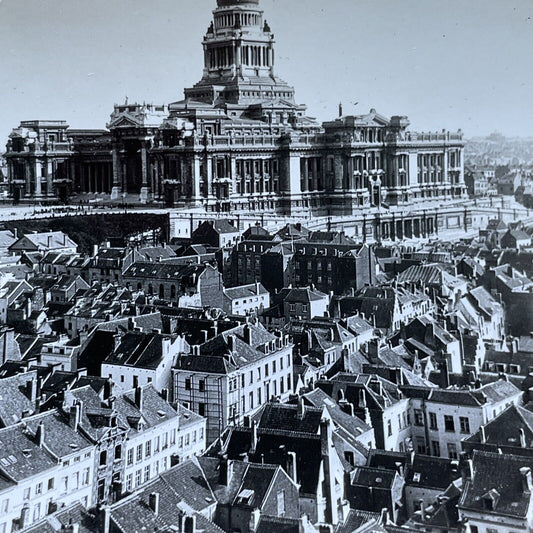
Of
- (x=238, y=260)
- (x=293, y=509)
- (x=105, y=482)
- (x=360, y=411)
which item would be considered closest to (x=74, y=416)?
(x=105, y=482)

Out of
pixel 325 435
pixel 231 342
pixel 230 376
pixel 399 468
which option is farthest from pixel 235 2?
pixel 325 435

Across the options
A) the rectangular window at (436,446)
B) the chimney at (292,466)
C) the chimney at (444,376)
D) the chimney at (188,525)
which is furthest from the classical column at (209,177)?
the chimney at (188,525)

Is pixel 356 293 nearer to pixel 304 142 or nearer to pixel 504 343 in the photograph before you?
pixel 504 343

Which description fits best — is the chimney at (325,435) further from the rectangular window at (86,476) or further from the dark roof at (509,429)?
the rectangular window at (86,476)

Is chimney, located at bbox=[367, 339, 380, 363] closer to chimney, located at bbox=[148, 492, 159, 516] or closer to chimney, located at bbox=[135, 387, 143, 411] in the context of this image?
chimney, located at bbox=[135, 387, 143, 411]

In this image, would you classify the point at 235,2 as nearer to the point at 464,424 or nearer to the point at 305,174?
the point at 305,174

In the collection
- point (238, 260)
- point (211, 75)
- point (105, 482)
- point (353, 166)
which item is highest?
point (211, 75)

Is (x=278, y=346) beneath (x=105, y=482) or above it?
above
